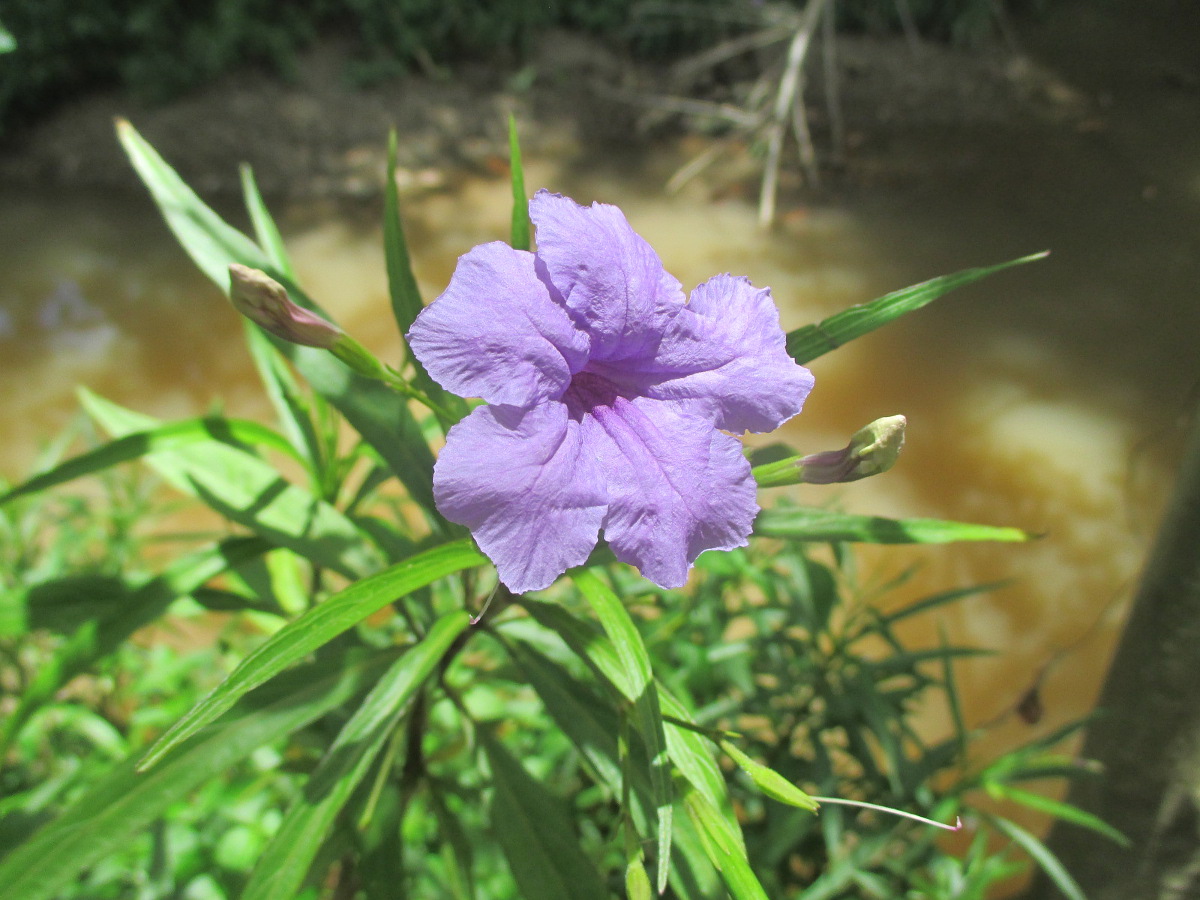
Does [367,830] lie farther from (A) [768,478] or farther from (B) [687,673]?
(A) [768,478]

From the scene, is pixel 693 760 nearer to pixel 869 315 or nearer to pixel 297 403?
pixel 869 315

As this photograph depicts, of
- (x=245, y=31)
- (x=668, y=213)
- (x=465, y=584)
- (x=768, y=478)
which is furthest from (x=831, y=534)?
(x=245, y=31)

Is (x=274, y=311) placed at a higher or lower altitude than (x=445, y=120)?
higher

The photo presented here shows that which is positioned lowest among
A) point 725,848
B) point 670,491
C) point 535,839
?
point 535,839

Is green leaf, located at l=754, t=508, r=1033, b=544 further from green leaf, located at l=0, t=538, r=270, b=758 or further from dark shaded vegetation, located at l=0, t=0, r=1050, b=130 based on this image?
dark shaded vegetation, located at l=0, t=0, r=1050, b=130

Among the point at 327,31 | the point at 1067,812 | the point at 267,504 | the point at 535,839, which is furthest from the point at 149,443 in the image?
the point at 327,31

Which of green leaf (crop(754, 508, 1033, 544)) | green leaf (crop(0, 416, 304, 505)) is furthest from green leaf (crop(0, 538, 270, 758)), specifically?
green leaf (crop(754, 508, 1033, 544))

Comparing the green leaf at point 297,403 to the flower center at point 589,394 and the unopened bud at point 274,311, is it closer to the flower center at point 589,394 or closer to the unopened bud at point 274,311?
the unopened bud at point 274,311
